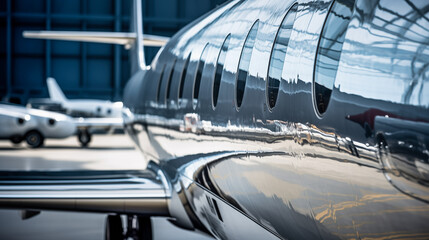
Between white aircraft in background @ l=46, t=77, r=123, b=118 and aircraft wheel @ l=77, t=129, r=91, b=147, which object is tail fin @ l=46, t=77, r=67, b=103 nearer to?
white aircraft in background @ l=46, t=77, r=123, b=118

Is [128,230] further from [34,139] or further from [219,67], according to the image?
[34,139]

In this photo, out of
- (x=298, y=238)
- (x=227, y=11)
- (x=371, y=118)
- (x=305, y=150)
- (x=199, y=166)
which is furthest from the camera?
(x=227, y=11)

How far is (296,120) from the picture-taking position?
240 cm

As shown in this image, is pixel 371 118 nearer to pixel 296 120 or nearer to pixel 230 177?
pixel 296 120

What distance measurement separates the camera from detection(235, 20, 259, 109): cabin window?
3261 millimetres

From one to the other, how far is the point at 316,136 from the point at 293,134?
22 centimetres

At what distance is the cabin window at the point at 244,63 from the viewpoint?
10.7 feet

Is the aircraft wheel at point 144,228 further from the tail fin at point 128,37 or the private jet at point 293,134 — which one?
the tail fin at point 128,37

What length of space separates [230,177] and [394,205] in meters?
1.70

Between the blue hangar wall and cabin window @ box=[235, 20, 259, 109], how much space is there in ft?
99.7

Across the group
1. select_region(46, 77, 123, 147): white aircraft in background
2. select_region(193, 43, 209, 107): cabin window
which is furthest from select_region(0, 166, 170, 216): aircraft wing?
select_region(46, 77, 123, 147): white aircraft in background

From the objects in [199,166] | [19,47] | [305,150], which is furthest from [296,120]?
[19,47]

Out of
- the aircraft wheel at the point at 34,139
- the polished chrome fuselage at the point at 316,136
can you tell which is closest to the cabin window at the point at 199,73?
the polished chrome fuselage at the point at 316,136

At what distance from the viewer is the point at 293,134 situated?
2.40m
